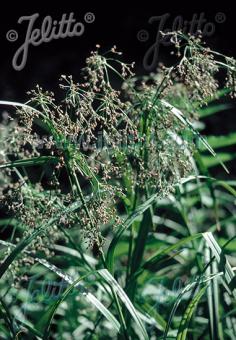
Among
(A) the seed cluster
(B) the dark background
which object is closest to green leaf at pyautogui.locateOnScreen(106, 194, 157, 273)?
(A) the seed cluster

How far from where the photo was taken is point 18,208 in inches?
58.0

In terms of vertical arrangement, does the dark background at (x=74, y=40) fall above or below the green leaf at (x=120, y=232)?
above

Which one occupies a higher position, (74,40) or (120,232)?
(74,40)

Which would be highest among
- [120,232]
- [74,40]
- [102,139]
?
[74,40]

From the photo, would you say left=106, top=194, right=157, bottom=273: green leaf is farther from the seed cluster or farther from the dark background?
the dark background

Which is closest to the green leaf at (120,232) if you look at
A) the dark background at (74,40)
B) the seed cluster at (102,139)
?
the seed cluster at (102,139)

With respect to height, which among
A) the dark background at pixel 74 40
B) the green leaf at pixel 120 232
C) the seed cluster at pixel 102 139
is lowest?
the green leaf at pixel 120 232

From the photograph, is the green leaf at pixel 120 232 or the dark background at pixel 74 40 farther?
the dark background at pixel 74 40

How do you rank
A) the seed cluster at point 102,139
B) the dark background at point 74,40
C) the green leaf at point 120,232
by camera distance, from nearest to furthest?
the seed cluster at point 102,139
the green leaf at point 120,232
the dark background at point 74,40

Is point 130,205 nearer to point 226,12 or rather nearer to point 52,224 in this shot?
point 52,224

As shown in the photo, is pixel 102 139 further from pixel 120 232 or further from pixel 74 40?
pixel 74 40

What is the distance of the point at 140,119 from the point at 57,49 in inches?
128

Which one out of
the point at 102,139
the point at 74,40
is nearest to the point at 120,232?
the point at 102,139

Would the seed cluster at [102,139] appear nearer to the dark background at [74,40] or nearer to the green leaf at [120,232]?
the green leaf at [120,232]
